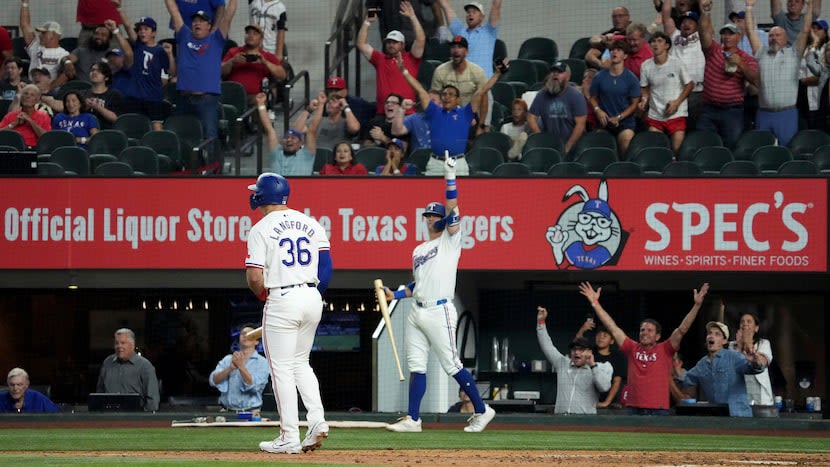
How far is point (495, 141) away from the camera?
15133mm

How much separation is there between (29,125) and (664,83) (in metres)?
7.00

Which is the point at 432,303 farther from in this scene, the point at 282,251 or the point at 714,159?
the point at 714,159

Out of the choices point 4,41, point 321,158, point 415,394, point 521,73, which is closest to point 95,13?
point 4,41

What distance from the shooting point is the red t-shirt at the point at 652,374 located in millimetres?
12094

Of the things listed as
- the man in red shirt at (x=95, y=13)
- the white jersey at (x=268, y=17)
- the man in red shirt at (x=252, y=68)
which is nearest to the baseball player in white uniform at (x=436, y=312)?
the man in red shirt at (x=252, y=68)

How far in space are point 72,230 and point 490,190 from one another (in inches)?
169

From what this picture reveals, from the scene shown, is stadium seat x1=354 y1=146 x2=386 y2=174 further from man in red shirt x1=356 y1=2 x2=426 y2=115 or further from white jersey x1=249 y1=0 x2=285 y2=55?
white jersey x1=249 y1=0 x2=285 y2=55

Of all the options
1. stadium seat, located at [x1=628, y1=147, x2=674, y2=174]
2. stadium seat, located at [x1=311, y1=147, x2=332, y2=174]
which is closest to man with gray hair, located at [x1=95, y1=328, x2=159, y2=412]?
stadium seat, located at [x1=311, y1=147, x2=332, y2=174]

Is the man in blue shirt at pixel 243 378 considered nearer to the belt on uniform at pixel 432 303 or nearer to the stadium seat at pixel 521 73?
the belt on uniform at pixel 432 303

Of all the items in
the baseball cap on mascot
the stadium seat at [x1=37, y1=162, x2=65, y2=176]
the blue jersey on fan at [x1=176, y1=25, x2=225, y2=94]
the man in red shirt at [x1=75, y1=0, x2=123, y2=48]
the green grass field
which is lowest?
the green grass field

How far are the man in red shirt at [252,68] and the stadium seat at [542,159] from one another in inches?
140

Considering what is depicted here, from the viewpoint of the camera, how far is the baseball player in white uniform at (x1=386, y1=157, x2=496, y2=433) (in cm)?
1072

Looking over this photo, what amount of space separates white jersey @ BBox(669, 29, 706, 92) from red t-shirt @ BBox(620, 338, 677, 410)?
4.31 m

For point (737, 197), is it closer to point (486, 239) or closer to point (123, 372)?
point (486, 239)
